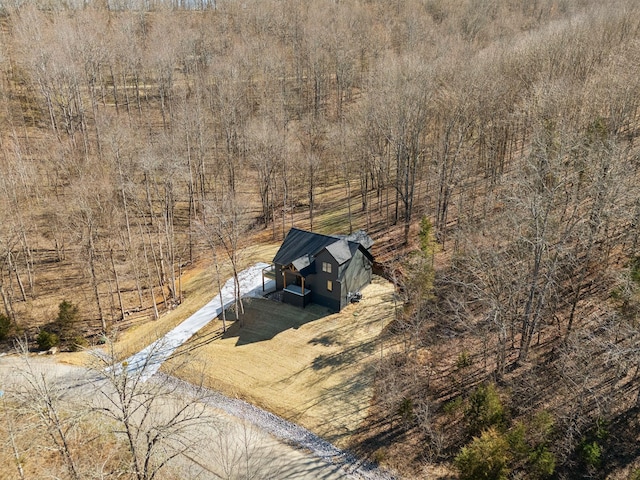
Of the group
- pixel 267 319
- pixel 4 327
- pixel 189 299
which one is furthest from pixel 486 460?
pixel 4 327

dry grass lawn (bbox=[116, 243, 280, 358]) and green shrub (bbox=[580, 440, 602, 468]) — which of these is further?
dry grass lawn (bbox=[116, 243, 280, 358])

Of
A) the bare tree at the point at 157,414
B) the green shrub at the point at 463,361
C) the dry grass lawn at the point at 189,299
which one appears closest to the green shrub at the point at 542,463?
the green shrub at the point at 463,361

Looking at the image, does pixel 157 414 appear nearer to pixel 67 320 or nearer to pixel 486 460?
pixel 67 320

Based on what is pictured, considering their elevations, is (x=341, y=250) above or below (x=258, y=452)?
above

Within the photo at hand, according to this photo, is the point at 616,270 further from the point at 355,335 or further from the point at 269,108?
the point at 269,108

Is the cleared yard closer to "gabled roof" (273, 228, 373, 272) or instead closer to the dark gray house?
the dark gray house

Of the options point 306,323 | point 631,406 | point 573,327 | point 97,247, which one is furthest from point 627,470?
point 97,247

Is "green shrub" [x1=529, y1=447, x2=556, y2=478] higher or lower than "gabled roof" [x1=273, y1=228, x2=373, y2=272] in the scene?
lower

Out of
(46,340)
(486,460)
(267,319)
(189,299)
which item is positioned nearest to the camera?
(486,460)

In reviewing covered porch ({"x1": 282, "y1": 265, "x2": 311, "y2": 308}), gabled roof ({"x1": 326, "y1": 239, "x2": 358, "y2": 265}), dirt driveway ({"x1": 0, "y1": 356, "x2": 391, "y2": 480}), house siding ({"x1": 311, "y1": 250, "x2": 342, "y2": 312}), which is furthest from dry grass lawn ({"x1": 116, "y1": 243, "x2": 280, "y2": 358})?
gabled roof ({"x1": 326, "y1": 239, "x2": 358, "y2": 265})
